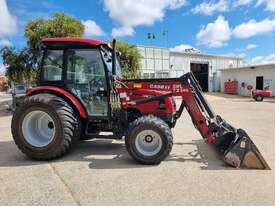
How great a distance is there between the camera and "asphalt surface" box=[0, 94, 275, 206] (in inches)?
134

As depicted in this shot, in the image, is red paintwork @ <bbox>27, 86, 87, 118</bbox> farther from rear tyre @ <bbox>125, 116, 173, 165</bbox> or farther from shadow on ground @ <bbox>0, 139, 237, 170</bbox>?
rear tyre @ <bbox>125, 116, 173, 165</bbox>

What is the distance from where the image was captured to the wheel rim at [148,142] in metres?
4.75

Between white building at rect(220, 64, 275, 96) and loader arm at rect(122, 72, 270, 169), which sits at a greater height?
white building at rect(220, 64, 275, 96)

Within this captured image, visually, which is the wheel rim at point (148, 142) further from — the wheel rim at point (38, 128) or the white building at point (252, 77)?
the white building at point (252, 77)

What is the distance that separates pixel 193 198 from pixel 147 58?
24.9 m

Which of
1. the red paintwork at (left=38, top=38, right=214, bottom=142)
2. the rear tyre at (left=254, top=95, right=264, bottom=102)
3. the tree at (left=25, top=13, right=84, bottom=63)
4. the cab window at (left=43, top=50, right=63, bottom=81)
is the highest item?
the tree at (left=25, top=13, right=84, bottom=63)

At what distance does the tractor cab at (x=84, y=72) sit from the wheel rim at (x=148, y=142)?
0.92 meters

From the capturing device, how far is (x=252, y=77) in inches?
1097

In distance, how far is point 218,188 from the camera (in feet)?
12.1

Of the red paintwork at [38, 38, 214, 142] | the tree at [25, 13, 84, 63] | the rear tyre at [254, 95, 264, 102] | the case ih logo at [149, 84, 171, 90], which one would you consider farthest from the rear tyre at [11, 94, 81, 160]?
the rear tyre at [254, 95, 264, 102]

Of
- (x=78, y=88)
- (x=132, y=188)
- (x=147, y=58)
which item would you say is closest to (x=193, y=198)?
(x=132, y=188)

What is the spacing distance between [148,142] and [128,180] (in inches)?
38.8

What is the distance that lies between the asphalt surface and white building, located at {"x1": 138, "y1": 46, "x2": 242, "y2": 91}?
68.2 feet

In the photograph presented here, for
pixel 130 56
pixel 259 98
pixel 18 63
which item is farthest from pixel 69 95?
pixel 259 98
